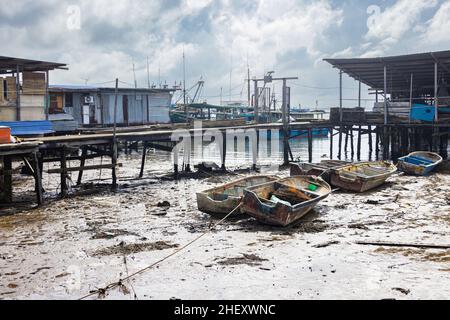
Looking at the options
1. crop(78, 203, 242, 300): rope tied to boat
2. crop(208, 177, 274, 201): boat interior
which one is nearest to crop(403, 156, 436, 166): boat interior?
crop(208, 177, 274, 201): boat interior

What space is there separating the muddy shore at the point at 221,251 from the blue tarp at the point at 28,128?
4.98 meters

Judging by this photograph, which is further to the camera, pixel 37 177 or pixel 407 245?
pixel 37 177

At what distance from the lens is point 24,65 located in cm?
2041

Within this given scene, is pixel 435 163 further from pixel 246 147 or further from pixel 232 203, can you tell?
pixel 246 147

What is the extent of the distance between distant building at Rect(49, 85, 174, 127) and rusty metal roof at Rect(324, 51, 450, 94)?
15604 millimetres

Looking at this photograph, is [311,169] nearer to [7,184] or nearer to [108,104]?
[7,184]

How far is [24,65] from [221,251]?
50.1 feet

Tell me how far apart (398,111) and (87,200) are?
61.8 ft

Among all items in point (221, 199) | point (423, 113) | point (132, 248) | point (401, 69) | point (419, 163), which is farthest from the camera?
point (401, 69)

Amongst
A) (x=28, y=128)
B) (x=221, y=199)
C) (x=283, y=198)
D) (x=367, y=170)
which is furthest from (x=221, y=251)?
(x=28, y=128)

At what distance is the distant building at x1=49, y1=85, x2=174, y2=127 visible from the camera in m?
31.0

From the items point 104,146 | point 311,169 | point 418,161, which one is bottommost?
point 311,169

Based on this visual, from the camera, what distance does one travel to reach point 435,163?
66.8 ft
